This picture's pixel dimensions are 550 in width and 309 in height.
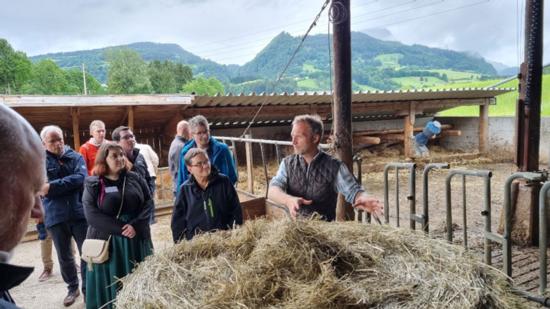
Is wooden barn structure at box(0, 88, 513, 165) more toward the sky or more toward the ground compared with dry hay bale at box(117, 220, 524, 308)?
more toward the sky

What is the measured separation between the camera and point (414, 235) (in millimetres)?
1750

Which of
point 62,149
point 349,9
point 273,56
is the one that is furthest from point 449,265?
point 273,56

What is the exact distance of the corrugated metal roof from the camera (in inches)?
311

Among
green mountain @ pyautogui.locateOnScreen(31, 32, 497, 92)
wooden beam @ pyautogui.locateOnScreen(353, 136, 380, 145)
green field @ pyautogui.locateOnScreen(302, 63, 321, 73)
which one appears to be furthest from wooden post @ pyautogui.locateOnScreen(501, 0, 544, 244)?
green field @ pyautogui.locateOnScreen(302, 63, 321, 73)

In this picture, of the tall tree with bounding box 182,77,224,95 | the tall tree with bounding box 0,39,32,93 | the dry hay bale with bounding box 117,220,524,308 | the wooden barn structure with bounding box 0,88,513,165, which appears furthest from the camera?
the tall tree with bounding box 182,77,224,95

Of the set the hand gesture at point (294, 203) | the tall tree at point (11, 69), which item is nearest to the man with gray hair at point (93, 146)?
the hand gesture at point (294, 203)

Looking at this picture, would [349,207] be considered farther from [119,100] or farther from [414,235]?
[119,100]

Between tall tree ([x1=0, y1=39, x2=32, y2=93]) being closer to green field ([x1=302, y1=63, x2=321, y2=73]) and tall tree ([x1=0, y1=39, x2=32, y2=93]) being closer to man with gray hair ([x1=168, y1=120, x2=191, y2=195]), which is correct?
green field ([x1=302, y1=63, x2=321, y2=73])

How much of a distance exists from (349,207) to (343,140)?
26.8 inches

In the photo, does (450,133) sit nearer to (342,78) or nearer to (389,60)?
(342,78)

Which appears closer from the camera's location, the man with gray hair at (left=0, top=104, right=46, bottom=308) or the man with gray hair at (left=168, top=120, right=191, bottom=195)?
the man with gray hair at (left=0, top=104, right=46, bottom=308)

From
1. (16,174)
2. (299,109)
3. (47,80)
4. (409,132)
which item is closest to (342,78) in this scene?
(16,174)

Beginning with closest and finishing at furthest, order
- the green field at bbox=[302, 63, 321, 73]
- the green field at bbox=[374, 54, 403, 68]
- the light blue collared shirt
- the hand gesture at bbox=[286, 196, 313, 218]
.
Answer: the hand gesture at bbox=[286, 196, 313, 218]
the light blue collared shirt
the green field at bbox=[302, 63, 321, 73]
the green field at bbox=[374, 54, 403, 68]

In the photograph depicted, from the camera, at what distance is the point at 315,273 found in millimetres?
1412
